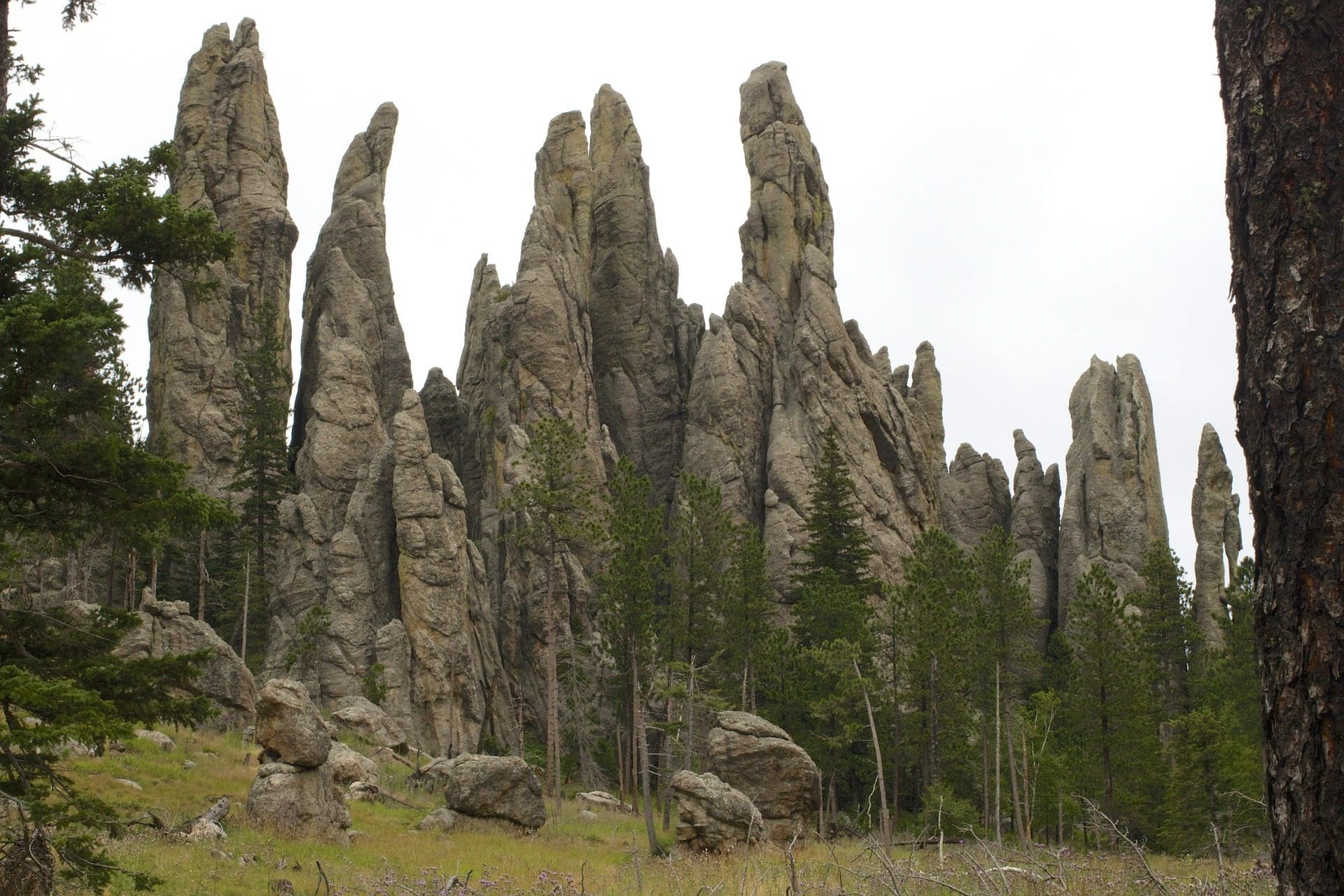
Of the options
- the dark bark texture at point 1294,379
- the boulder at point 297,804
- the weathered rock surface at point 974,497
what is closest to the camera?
the dark bark texture at point 1294,379

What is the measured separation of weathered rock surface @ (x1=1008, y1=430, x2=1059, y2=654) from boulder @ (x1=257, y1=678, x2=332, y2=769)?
161ft

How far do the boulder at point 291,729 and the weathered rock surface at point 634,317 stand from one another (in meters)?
43.4

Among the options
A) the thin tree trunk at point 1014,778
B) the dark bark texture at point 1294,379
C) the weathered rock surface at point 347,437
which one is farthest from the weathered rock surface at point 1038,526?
the dark bark texture at point 1294,379

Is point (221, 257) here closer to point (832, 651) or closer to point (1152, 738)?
point (832, 651)

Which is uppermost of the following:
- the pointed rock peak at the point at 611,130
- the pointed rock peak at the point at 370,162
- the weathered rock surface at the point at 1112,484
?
the pointed rock peak at the point at 611,130

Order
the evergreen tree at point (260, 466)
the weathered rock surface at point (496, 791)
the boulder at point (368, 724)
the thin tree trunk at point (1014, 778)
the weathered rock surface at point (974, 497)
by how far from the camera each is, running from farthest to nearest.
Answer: the weathered rock surface at point (974, 497) < the evergreen tree at point (260, 466) < the boulder at point (368, 724) < the thin tree trunk at point (1014, 778) < the weathered rock surface at point (496, 791)

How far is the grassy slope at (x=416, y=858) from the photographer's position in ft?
36.4

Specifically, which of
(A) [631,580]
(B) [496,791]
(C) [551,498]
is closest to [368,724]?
(C) [551,498]

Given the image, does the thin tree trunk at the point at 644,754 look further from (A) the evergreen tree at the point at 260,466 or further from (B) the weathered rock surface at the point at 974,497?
(B) the weathered rock surface at the point at 974,497

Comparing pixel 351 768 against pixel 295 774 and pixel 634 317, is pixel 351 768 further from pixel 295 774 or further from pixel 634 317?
pixel 634 317

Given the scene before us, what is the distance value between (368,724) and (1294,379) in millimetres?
36350

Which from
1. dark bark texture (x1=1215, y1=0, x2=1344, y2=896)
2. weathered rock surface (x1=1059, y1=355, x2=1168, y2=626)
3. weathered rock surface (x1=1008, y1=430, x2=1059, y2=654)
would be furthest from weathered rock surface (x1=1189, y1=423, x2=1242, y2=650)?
dark bark texture (x1=1215, y1=0, x2=1344, y2=896)

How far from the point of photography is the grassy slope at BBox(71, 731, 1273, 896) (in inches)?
437

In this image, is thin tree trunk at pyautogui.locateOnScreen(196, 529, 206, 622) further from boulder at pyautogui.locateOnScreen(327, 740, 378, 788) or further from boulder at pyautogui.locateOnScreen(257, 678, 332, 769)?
boulder at pyautogui.locateOnScreen(257, 678, 332, 769)
